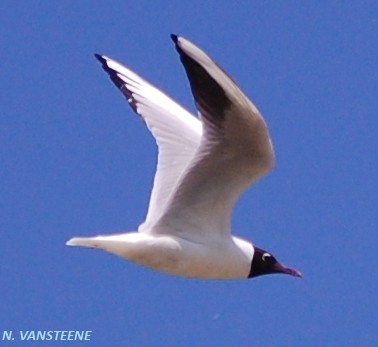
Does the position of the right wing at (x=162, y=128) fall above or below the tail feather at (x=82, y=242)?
above

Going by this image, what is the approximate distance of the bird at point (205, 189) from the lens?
6.73 meters

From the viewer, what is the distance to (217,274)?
7250mm

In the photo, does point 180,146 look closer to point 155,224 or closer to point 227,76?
point 155,224

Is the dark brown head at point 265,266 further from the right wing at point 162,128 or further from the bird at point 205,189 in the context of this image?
the right wing at point 162,128

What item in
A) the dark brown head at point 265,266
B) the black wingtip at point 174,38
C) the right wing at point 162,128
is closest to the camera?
the black wingtip at point 174,38

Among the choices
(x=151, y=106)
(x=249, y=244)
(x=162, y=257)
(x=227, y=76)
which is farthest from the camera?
(x=151, y=106)

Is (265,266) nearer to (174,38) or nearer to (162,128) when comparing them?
(162,128)

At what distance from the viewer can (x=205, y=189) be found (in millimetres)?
7188

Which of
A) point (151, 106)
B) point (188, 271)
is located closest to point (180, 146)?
point (151, 106)

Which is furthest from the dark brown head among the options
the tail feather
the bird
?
the tail feather

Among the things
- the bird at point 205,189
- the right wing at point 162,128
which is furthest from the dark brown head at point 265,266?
the right wing at point 162,128

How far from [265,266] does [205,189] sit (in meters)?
0.82

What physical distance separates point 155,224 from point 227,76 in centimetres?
93

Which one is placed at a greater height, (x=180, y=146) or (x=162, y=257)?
(x=180, y=146)
